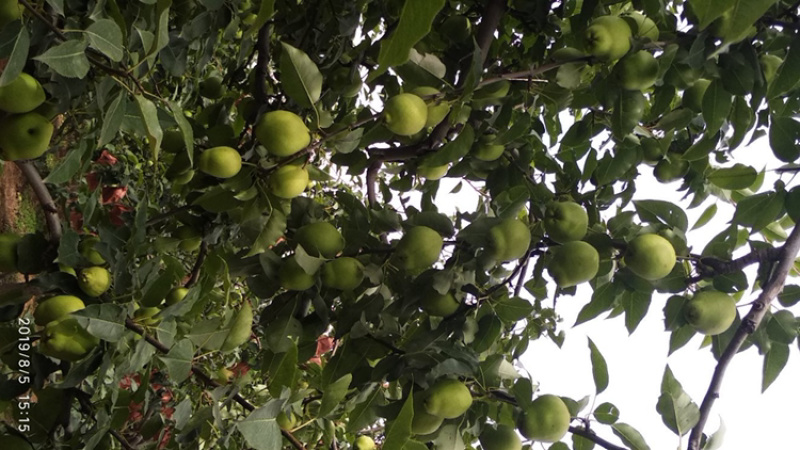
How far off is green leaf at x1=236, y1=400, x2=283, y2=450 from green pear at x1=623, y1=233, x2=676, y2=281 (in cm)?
69

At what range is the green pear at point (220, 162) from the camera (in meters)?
1.16

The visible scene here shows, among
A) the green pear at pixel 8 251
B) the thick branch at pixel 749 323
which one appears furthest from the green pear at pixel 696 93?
the green pear at pixel 8 251

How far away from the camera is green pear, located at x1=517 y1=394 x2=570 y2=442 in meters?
1.15

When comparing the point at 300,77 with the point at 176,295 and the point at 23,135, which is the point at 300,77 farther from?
the point at 176,295

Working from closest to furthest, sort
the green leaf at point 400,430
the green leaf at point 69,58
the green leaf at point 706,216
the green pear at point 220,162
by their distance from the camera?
the green leaf at point 69,58 < the green leaf at point 400,430 < the green pear at point 220,162 < the green leaf at point 706,216

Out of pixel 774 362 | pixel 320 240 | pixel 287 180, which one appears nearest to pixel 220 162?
pixel 287 180

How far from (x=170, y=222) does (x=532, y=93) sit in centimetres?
96

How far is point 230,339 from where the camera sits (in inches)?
44.8

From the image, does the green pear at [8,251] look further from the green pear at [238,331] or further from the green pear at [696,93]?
the green pear at [696,93]

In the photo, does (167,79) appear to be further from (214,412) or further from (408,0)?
(408,0)

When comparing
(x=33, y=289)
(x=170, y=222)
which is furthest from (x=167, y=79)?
(x=33, y=289)

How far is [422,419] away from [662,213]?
0.65 m

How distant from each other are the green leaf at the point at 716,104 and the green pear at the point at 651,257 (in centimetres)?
23

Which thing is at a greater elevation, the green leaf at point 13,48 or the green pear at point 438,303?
the green pear at point 438,303
